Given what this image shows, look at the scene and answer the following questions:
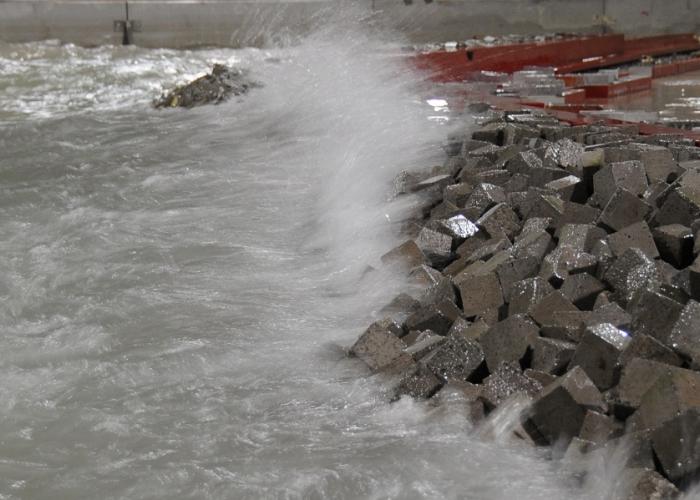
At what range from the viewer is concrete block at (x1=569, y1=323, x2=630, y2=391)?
→ 118 inches

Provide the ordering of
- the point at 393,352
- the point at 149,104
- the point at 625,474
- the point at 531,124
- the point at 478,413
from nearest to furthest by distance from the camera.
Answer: the point at 625,474 < the point at 478,413 < the point at 393,352 < the point at 531,124 < the point at 149,104

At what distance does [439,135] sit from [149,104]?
17.7 feet

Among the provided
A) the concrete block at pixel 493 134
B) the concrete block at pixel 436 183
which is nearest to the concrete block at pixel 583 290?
the concrete block at pixel 436 183

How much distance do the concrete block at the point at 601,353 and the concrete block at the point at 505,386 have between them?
160mm

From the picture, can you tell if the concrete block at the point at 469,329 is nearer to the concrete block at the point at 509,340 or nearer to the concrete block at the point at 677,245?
the concrete block at the point at 509,340

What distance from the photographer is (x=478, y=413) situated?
312 centimetres

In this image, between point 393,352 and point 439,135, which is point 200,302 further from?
point 439,135

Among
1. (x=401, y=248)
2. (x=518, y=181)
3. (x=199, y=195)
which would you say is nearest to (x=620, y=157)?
(x=518, y=181)

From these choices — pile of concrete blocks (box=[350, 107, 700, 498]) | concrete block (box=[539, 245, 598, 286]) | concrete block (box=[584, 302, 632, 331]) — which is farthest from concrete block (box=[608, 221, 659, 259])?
concrete block (box=[584, 302, 632, 331])

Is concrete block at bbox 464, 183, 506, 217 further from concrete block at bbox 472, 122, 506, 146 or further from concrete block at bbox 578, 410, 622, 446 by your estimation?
concrete block at bbox 578, 410, 622, 446

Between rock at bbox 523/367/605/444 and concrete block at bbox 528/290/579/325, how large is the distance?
1.48 feet

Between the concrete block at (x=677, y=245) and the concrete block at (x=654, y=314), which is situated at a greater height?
the concrete block at (x=677, y=245)

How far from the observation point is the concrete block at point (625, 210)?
3.83 metres

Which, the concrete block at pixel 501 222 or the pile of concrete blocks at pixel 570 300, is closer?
the pile of concrete blocks at pixel 570 300
